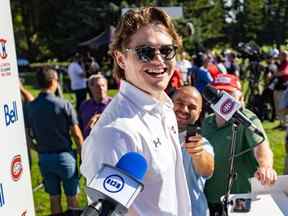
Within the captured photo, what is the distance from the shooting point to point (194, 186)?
110 inches

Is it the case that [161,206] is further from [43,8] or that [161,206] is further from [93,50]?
[43,8]

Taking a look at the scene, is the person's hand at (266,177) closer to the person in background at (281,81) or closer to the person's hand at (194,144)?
the person's hand at (194,144)

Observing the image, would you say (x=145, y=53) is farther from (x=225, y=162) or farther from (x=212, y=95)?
(x=225, y=162)

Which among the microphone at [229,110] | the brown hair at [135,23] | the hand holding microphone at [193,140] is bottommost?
the microphone at [229,110]

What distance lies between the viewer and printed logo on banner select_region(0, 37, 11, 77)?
2.14 meters

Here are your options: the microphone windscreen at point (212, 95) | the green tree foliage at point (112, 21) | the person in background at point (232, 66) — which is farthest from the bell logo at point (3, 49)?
the person in background at point (232, 66)

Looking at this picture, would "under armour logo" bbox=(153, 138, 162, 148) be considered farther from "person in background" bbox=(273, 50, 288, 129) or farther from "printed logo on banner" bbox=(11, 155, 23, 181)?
"person in background" bbox=(273, 50, 288, 129)

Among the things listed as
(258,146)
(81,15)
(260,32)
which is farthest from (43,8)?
(258,146)

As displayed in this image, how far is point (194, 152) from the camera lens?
2.09 metres

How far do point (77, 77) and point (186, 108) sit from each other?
9064 millimetres

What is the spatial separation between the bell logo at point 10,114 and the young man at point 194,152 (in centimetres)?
78

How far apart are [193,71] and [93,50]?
11679 mm

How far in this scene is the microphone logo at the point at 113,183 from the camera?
130 cm

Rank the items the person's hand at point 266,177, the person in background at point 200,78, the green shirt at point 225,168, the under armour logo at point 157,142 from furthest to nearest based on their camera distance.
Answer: the person in background at point 200,78 < the green shirt at point 225,168 < the person's hand at point 266,177 < the under armour logo at point 157,142
